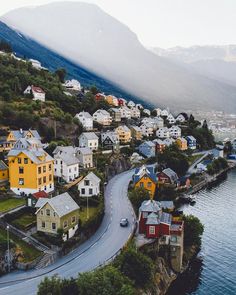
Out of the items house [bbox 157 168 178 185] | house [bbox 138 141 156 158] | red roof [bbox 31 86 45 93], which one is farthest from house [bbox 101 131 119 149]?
red roof [bbox 31 86 45 93]

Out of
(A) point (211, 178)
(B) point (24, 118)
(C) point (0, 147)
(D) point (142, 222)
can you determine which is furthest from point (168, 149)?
(D) point (142, 222)

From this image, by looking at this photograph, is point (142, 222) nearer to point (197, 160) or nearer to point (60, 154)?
point (60, 154)

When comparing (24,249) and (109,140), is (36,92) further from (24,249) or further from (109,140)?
(24,249)

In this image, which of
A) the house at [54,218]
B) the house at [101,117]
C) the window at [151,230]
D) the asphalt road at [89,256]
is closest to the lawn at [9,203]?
the house at [54,218]

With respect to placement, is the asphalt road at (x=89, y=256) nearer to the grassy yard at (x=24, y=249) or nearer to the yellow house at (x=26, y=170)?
the grassy yard at (x=24, y=249)

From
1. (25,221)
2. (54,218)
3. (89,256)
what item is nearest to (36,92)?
(25,221)

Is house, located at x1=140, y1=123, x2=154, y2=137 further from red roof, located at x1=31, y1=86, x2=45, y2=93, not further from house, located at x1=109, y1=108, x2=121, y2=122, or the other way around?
red roof, located at x1=31, y1=86, x2=45, y2=93
